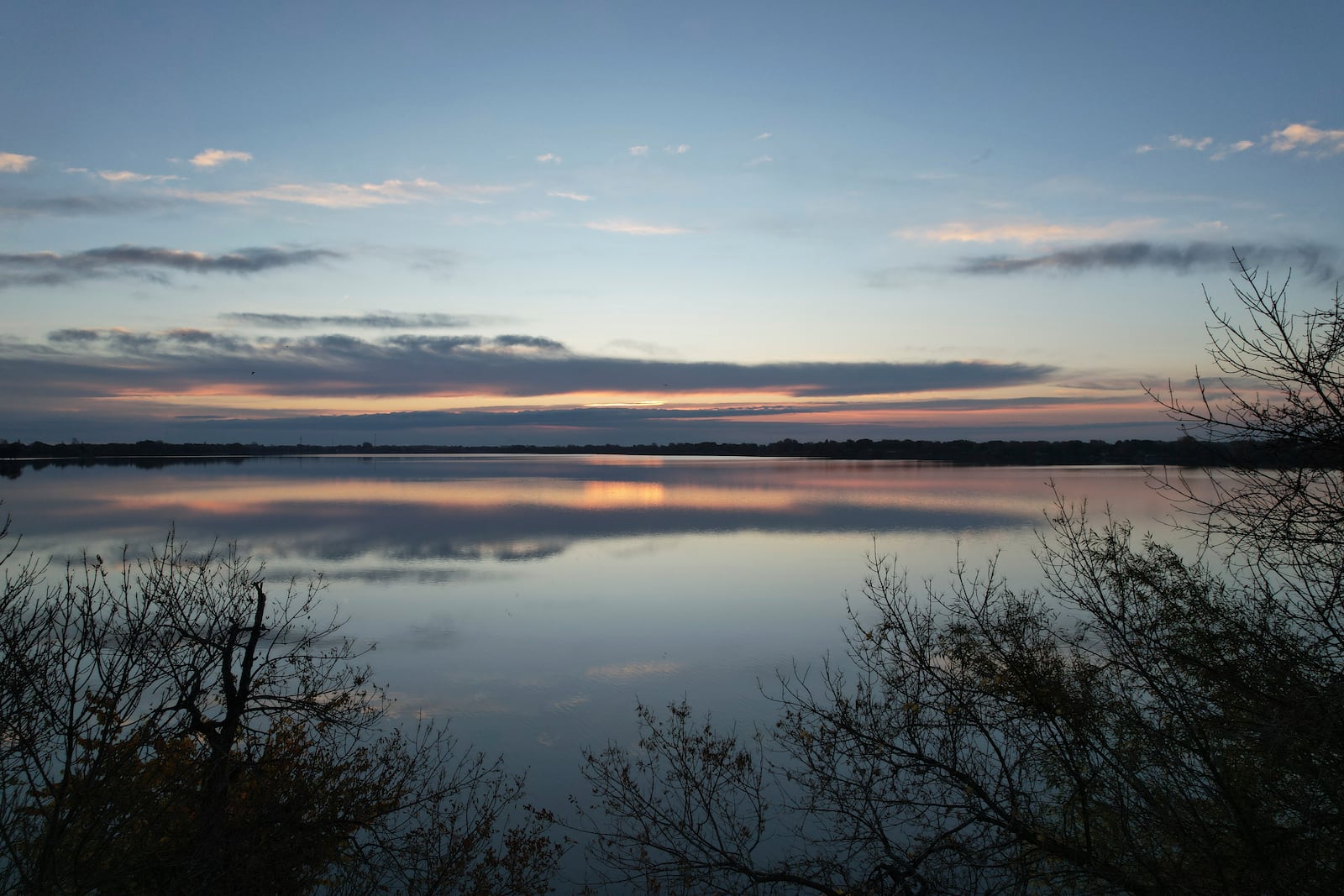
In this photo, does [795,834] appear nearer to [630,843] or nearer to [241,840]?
[630,843]

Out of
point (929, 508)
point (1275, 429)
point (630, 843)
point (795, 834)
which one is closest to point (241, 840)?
point (630, 843)

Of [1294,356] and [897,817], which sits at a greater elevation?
[1294,356]

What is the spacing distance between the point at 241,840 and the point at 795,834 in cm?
627

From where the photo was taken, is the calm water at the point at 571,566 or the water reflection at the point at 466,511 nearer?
the calm water at the point at 571,566

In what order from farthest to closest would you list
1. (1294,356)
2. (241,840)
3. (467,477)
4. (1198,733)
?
1. (467,477)
2. (241,840)
3. (1198,733)
4. (1294,356)

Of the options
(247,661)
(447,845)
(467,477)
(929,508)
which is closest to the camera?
(247,661)

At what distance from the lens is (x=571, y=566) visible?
1099 inches

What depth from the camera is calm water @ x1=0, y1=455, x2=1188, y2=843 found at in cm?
1463

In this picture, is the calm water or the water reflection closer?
the calm water

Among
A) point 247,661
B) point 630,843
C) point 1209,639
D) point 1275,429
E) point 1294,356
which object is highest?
point 1294,356

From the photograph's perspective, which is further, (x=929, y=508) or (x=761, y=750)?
(x=929, y=508)

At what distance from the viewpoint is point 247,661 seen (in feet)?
26.8

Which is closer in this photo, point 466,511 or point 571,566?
point 571,566

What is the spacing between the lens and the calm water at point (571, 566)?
48.0ft
